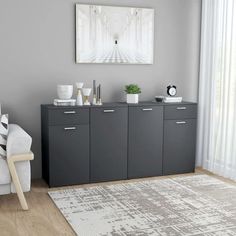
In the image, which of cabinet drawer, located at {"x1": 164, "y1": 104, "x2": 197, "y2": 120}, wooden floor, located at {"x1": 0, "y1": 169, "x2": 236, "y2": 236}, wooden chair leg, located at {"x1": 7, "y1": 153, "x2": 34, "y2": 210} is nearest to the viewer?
wooden floor, located at {"x1": 0, "y1": 169, "x2": 236, "y2": 236}

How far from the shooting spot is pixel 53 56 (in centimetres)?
441

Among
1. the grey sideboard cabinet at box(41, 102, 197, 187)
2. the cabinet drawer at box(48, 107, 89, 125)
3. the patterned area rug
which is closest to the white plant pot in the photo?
the grey sideboard cabinet at box(41, 102, 197, 187)

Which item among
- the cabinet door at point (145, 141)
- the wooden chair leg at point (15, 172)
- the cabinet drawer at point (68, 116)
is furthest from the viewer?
the cabinet door at point (145, 141)

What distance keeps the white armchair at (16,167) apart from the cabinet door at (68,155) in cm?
60

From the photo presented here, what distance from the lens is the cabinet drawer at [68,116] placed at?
4055 millimetres

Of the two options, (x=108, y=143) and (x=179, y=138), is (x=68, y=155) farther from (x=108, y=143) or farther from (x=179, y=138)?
(x=179, y=138)

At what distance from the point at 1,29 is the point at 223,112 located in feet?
8.63

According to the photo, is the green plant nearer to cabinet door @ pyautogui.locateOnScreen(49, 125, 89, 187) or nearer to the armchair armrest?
cabinet door @ pyautogui.locateOnScreen(49, 125, 89, 187)

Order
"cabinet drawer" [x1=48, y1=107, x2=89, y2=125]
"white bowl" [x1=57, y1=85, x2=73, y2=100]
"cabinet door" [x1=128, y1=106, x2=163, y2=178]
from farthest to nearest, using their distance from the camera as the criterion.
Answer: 1. "cabinet door" [x1=128, y1=106, x2=163, y2=178]
2. "white bowl" [x1=57, y1=85, x2=73, y2=100]
3. "cabinet drawer" [x1=48, y1=107, x2=89, y2=125]

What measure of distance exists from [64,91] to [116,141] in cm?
79

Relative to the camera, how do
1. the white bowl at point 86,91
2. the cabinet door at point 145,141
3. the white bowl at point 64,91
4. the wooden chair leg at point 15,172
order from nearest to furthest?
the wooden chair leg at point 15,172 < the white bowl at point 64,91 < the white bowl at point 86,91 < the cabinet door at point 145,141

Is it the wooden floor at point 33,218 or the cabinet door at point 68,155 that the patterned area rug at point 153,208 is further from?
A: the cabinet door at point 68,155

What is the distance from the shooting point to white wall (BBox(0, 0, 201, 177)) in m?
4.25

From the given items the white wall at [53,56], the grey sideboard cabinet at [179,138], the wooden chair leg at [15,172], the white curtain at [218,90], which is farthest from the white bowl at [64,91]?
the white curtain at [218,90]
